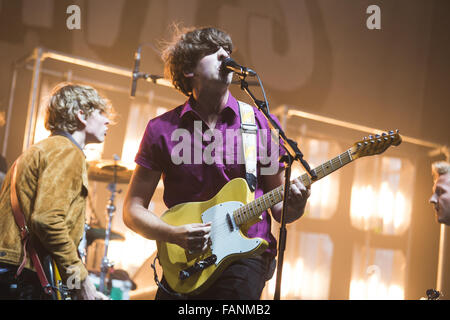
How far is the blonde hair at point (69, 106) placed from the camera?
114 inches

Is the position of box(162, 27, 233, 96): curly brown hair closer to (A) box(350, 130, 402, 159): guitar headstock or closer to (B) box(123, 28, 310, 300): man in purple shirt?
(B) box(123, 28, 310, 300): man in purple shirt

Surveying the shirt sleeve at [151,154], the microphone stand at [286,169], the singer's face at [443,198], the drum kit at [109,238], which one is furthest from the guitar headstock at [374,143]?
the drum kit at [109,238]

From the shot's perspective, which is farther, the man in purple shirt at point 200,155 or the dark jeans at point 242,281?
the man in purple shirt at point 200,155

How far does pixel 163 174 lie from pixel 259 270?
2.34 feet

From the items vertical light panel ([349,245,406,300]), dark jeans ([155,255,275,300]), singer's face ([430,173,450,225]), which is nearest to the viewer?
dark jeans ([155,255,275,300])

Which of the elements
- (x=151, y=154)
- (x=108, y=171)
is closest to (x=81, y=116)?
(x=151, y=154)

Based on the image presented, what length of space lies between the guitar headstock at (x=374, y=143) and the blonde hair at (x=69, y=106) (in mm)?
1672

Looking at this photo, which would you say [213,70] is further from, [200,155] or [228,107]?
[200,155]

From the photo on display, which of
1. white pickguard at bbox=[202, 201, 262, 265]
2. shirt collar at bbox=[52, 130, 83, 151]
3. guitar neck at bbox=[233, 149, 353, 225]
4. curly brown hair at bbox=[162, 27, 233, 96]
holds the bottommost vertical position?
white pickguard at bbox=[202, 201, 262, 265]

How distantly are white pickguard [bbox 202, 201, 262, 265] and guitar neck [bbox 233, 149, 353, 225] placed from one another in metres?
0.03

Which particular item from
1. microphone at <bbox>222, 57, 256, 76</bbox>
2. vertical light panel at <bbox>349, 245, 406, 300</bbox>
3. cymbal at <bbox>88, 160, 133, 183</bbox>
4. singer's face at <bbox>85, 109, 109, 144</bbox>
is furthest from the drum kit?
vertical light panel at <bbox>349, 245, 406, 300</bbox>

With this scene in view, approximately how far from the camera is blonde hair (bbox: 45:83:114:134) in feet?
9.47

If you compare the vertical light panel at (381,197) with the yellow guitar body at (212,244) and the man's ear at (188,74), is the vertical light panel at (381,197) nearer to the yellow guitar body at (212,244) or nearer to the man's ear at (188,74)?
the man's ear at (188,74)

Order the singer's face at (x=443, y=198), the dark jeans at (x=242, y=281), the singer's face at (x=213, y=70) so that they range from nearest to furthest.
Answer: the dark jeans at (x=242, y=281) → the singer's face at (x=213, y=70) → the singer's face at (x=443, y=198)
